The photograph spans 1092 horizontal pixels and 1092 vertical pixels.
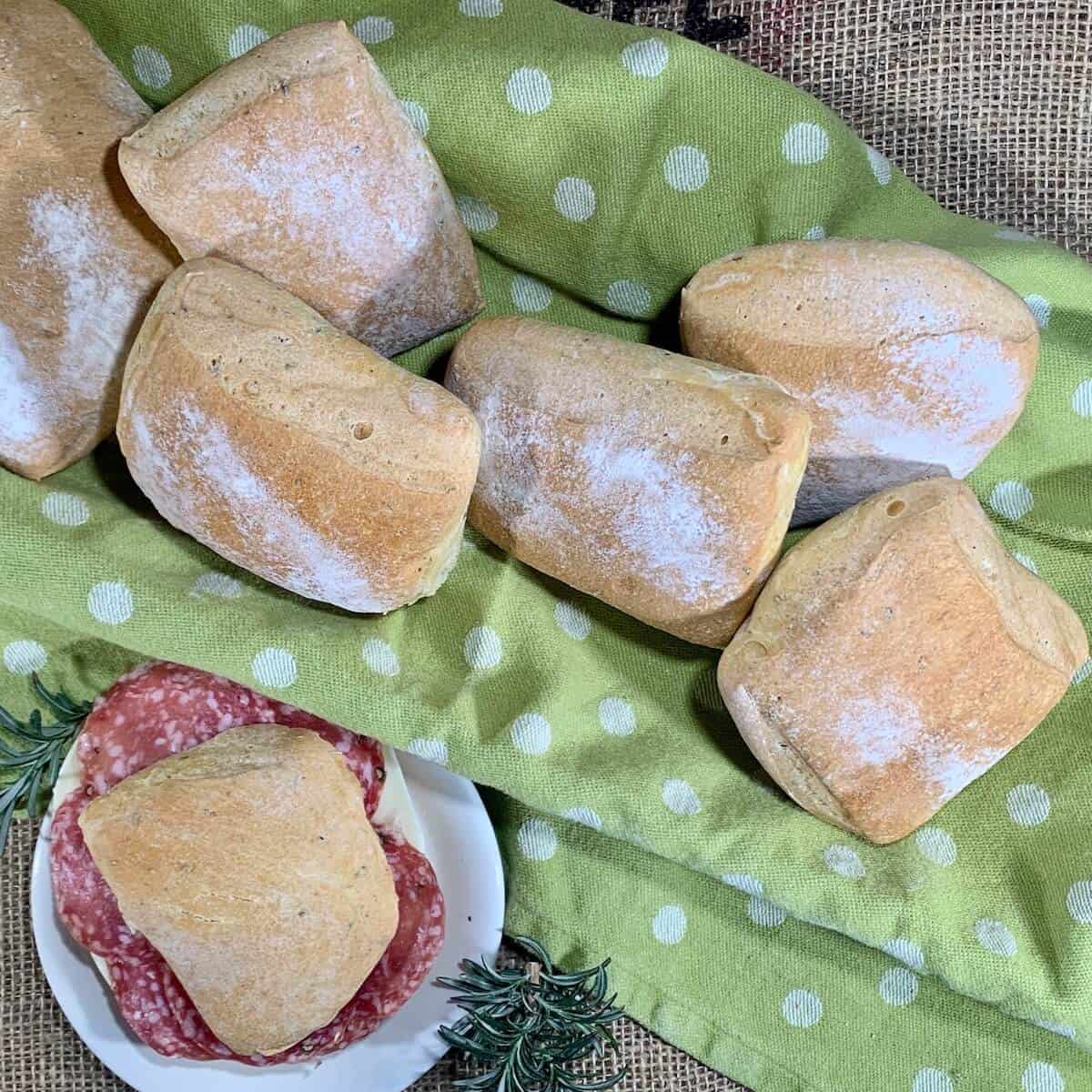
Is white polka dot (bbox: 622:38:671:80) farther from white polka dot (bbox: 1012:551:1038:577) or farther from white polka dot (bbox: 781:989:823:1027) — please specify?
white polka dot (bbox: 781:989:823:1027)

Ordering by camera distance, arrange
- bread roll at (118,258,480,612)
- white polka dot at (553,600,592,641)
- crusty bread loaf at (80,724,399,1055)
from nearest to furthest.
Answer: bread roll at (118,258,480,612) → crusty bread loaf at (80,724,399,1055) → white polka dot at (553,600,592,641)

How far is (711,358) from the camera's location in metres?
1.09

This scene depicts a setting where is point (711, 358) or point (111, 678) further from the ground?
point (711, 358)

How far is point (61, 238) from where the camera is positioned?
1048 mm

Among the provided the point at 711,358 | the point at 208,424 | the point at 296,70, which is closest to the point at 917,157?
the point at 711,358

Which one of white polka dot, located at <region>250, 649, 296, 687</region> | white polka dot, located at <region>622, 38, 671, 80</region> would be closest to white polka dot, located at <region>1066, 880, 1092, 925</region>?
white polka dot, located at <region>250, 649, 296, 687</region>

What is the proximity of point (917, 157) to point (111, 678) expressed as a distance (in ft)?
3.37

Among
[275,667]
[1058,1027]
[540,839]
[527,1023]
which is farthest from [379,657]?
[1058,1027]

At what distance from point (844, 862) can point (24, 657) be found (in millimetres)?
857

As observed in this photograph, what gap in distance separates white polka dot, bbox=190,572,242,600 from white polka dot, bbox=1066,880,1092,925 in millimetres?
846

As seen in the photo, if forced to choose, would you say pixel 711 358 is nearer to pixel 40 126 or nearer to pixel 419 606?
pixel 419 606

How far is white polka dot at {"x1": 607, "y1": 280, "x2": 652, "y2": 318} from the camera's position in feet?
3.88

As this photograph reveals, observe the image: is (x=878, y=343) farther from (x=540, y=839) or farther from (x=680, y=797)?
(x=540, y=839)

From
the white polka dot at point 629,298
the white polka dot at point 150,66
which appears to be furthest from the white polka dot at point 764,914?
the white polka dot at point 150,66
